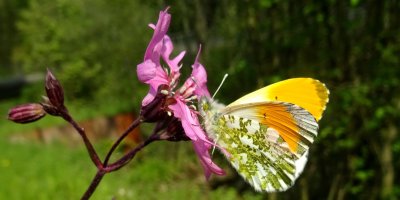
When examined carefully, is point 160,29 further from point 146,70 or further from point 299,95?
point 299,95

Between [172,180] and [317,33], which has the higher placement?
[317,33]

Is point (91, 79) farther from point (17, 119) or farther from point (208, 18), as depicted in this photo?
point (17, 119)

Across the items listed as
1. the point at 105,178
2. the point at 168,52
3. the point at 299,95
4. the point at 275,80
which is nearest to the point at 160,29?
the point at 168,52

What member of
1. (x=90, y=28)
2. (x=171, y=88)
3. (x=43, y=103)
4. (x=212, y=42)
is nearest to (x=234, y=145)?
(x=171, y=88)

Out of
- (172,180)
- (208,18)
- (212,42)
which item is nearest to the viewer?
(208,18)

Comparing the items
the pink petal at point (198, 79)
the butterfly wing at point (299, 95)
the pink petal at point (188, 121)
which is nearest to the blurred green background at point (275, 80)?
the butterfly wing at point (299, 95)

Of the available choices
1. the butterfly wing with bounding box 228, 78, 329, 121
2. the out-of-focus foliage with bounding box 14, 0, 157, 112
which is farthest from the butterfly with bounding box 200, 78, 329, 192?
the out-of-focus foliage with bounding box 14, 0, 157, 112
